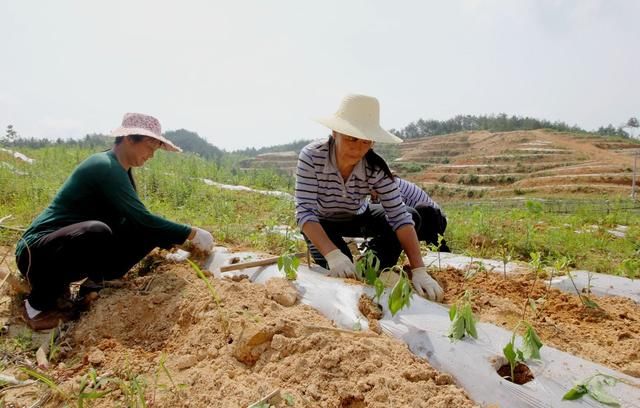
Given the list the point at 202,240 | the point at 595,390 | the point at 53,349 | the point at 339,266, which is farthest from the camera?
the point at 202,240

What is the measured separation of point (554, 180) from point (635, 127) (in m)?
19.1

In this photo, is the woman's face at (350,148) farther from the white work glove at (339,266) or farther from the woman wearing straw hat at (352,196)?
the white work glove at (339,266)

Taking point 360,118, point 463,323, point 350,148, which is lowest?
point 463,323

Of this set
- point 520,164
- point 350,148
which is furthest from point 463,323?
point 520,164

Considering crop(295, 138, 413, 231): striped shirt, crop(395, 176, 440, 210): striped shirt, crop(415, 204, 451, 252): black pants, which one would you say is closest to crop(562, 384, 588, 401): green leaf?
crop(295, 138, 413, 231): striped shirt

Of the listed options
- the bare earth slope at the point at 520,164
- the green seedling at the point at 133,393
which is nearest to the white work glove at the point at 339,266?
the green seedling at the point at 133,393

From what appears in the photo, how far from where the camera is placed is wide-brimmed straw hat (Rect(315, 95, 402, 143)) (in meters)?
2.11

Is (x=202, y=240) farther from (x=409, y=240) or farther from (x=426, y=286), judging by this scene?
(x=426, y=286)

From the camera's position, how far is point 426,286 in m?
2.07

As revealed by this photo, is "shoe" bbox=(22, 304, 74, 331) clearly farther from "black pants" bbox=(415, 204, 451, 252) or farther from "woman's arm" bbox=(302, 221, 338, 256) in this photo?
"black pants" bbox=(415, 204, 451, 252)

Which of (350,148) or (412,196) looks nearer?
(350,148)

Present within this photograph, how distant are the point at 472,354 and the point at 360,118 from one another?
3.93 feet

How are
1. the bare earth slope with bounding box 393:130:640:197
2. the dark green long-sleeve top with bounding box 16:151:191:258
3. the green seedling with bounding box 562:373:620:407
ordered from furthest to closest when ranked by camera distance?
the bare earth slope with bounding box 393:130:640:197
the dark green long-sleeve top with bounding box 16:151:191:258
the green seedling with bounding box 562:373:620:407

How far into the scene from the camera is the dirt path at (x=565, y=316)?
1.60m
